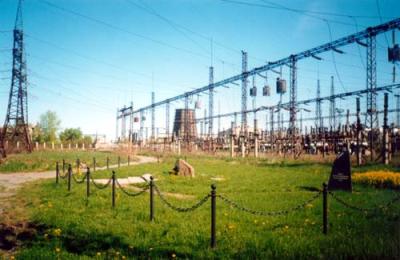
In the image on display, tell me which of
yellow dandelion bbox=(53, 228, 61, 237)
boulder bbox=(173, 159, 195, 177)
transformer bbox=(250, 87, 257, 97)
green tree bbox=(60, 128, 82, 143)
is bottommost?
yellow dandelion bbox=(53, 228, 61, 237)

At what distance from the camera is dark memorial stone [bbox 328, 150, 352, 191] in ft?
43.1

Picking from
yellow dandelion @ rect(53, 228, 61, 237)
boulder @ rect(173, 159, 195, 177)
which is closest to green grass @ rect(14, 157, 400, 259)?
yellow dandelion @ rect(53, 228, 61, 237)

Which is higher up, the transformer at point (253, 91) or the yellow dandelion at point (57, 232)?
the transformer at point (253, 91)

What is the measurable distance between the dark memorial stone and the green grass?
2.92 ft

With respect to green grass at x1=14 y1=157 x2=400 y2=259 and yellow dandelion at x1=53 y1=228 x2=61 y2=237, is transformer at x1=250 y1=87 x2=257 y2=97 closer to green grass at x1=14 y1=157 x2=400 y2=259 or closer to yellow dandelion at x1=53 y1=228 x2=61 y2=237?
green grass at x1=14 y1=157 x2=400 y2=259

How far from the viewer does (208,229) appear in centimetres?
759

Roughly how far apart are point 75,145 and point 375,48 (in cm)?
6015

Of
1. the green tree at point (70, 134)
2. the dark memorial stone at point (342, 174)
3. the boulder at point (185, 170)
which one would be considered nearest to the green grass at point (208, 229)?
the dark memorial stone at point (342, 174)

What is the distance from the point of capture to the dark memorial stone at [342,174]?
43.1 feet

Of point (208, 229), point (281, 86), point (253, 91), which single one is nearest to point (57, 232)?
point (208, 229)

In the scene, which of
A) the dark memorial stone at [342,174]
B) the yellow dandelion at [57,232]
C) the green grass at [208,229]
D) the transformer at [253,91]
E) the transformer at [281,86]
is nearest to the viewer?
the green grass at [208,229]

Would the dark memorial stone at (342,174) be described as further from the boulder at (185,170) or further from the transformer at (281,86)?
the transformer at (281,86)

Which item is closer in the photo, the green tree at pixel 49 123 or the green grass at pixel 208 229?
the green grass at pixel 208 229

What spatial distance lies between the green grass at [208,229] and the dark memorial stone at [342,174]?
0.89 m
